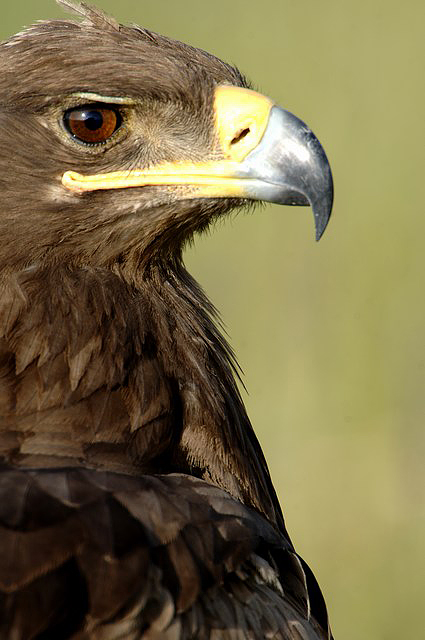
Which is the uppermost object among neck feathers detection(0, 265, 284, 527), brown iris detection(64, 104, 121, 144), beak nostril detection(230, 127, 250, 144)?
beak nostril detection(230, 127, 250, 144)

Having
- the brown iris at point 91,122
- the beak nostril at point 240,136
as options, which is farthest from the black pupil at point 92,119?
the beak nostril at point 240,136

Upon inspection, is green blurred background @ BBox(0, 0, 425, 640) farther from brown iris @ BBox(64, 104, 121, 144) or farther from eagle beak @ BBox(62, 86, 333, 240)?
brown iris @ BBox(64, 104, 121, 144)

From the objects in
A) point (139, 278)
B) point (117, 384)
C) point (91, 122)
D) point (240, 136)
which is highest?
point (240, 136)

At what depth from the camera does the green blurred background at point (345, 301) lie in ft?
23.2

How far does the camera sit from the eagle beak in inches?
136

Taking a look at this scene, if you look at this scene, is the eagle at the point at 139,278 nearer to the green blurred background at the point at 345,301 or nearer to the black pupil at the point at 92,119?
the black pupil at the point at 92,119

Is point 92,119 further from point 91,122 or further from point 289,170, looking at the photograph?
point 289,170

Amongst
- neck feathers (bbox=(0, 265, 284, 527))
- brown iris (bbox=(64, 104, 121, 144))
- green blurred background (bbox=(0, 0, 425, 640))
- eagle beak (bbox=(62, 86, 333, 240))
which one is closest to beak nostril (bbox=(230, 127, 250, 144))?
eagle beak (bbox=(62, 86, 333, 240))

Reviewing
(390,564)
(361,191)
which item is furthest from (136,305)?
(361,191)

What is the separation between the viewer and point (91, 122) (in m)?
3.45

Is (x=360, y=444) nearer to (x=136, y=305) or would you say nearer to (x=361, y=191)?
(x=361, y=191)

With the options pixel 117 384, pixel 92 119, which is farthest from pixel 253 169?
pixel 117 384

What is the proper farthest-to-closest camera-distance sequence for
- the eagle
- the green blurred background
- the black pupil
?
the green blurred background → the black pupil → the eagle

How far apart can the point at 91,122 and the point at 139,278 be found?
1.53 ft
